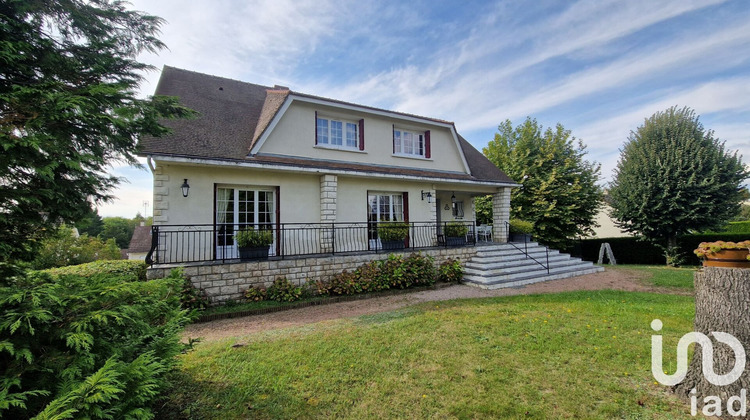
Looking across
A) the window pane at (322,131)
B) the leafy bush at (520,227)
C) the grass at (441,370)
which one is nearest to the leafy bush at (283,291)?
the grass at (441,370)

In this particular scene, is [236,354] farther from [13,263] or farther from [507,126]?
[507,126]

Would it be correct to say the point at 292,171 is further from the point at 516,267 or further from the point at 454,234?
the point at 516,267

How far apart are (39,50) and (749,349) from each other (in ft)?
27.2

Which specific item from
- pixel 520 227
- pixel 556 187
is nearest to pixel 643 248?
pixel 556 187

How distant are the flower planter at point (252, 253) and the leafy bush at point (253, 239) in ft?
0.27

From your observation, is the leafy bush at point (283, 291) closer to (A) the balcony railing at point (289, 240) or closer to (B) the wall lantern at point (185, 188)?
(A) the balcony railing at point (289, 240)

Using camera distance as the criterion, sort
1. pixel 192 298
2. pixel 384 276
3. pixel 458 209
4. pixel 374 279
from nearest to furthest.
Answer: pixel 192 298 → pixel 374 279 → pixel 384 276 → pixel 458 209

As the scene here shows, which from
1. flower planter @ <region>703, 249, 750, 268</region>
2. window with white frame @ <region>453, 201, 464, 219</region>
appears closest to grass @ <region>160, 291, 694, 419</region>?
flower planter @ <region>703, 249, 750, 268</region>

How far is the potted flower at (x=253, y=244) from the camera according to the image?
8070mm

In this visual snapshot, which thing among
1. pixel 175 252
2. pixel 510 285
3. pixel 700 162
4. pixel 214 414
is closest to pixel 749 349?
pixel 214 414

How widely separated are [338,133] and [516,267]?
330 inches

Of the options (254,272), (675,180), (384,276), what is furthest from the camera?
(675,180)

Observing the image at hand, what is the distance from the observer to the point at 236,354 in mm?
4445

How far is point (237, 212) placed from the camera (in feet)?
31.3
